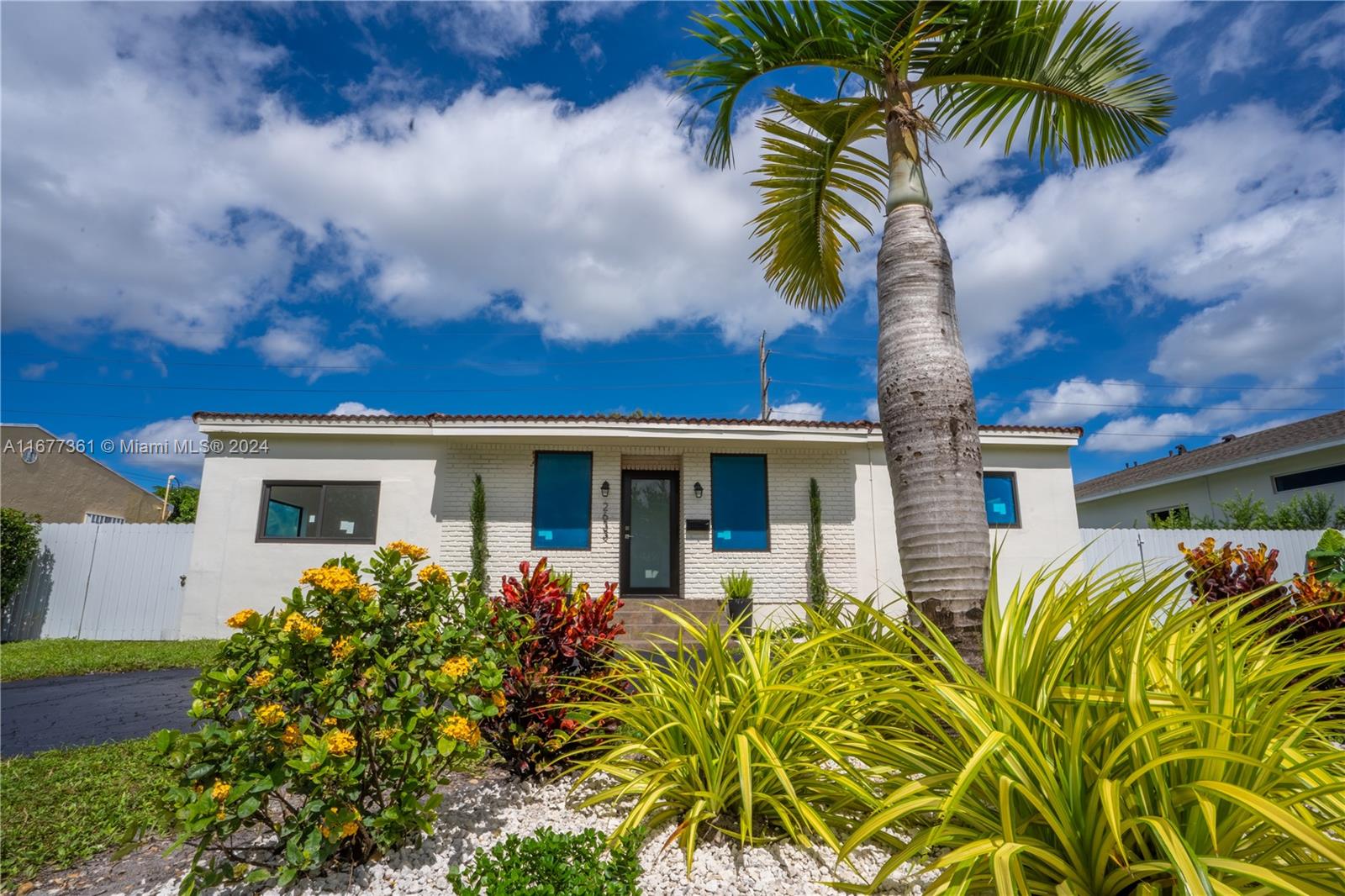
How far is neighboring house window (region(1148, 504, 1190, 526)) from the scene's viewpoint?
17.8m

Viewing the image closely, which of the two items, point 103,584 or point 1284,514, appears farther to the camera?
point 1284,514

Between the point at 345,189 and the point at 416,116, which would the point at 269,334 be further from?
the point at 416,116

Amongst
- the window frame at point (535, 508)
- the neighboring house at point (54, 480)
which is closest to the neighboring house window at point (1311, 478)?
the window frame at point (535, 508)

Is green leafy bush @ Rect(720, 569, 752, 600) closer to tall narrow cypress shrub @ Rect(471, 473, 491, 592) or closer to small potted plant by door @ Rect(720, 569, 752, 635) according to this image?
small potted plant by door @ Rect(720, 569, 752, 635)

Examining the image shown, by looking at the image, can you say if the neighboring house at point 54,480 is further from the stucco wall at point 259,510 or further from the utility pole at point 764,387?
the utility pole at point 764,387

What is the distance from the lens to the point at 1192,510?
58.1 ft

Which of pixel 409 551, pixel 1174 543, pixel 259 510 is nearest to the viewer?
pixel 409 551

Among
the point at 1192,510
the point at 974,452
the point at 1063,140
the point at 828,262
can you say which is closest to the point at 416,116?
the point at 828,262

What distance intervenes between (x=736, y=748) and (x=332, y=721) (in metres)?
1.49

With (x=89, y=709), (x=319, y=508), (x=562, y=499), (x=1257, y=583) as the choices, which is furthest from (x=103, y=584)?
(x=1257, y=583)

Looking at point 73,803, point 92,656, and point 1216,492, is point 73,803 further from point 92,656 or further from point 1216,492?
point 1216,492

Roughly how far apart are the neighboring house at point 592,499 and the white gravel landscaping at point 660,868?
8.24 metres

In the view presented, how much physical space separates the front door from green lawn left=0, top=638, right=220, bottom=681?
644 cm

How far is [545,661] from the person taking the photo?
3.12 m
